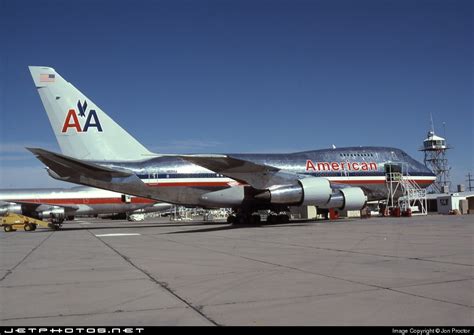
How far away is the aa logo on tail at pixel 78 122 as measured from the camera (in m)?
25.0

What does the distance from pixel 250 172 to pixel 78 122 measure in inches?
397

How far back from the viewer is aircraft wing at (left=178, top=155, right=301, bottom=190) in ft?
74.0

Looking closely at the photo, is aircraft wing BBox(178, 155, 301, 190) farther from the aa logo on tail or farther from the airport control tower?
the airport control tower

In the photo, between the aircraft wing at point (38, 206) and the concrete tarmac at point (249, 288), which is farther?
the aircraft wing at point (38, 206)

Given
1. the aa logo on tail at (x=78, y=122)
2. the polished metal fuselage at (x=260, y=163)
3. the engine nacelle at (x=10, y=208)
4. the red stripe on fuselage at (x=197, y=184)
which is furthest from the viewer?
the engine nacelle at (x=10, y=208)

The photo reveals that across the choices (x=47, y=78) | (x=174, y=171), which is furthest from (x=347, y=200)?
(x=47, y=78)

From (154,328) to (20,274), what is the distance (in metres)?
5.31

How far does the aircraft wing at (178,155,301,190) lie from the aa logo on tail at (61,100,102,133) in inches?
261

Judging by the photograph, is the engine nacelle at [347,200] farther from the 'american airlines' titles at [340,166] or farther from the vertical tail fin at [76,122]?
the vertical tail fin at [76,122]

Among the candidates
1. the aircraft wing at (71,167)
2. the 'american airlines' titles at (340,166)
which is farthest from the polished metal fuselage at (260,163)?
the aircraft wing at (71,167)

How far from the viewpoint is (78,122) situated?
25.2 m

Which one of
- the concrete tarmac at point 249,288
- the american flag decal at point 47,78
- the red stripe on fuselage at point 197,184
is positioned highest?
the american flag decal at point 47,78

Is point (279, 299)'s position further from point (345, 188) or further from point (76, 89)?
point (76, 89)

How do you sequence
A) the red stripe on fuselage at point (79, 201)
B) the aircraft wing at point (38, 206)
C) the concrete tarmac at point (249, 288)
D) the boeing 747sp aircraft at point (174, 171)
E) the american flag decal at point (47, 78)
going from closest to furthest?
1. the concrete tarmac at point (249, 288)
2. the boeing 747sp aircraft at point (174, 171)
3. the american flag decal at point (47, 78)
4. the aircraft wing at point (38, 206)
5. the red stripe on fuselage at point (79, 201)
